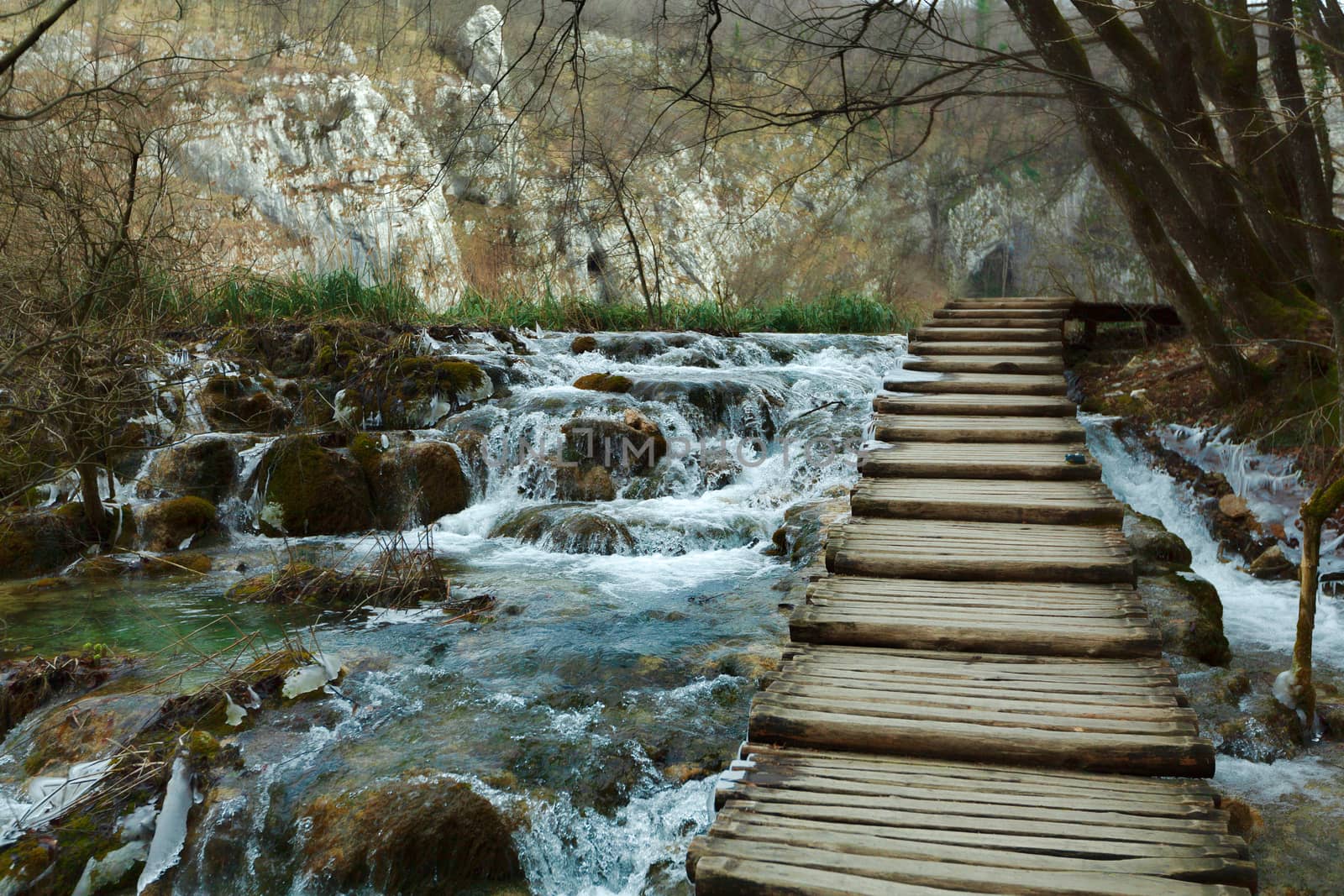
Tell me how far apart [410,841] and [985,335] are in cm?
679

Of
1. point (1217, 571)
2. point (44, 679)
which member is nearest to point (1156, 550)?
point (1217, 571)

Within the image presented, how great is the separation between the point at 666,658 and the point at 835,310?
1004 centimetres

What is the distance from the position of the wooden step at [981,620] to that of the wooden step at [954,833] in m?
0.51

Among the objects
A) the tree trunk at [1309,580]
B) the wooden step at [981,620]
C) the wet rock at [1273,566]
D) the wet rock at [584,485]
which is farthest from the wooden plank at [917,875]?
the wet rock at [584,485]

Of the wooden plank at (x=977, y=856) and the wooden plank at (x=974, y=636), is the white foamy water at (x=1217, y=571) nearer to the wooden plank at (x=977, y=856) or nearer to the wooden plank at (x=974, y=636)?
the wooden plank at (x=974, y=636)

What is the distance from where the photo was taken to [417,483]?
28.1ft

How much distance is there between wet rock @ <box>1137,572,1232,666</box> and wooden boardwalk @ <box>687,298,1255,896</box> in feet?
3.40

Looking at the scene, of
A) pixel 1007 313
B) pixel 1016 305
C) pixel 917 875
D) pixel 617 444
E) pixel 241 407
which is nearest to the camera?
pixel 917 875

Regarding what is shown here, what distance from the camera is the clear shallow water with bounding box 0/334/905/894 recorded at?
3.69 meters

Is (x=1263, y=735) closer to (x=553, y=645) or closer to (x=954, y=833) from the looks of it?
(x=954, y=833)

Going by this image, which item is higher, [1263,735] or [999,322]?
[999,322]

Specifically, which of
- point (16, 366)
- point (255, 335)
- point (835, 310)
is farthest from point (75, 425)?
point (835, 310)

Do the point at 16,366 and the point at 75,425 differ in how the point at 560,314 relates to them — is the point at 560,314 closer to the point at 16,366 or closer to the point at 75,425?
the point at 75,425

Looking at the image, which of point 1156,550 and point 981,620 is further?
point 1156,550
